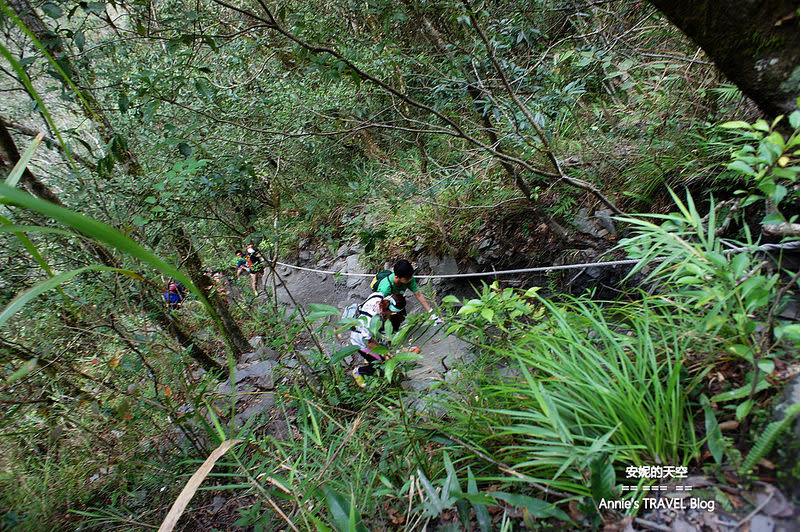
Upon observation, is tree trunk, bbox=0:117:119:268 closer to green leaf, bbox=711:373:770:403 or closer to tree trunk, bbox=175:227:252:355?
tree trunk, bbox=175:227:252:355

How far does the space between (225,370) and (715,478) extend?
4577mm

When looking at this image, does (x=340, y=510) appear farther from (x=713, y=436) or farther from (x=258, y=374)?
(x=258, y=374)

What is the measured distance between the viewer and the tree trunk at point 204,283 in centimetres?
380

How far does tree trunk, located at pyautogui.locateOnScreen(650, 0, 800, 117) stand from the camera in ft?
4.37

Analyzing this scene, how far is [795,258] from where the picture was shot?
1679mm

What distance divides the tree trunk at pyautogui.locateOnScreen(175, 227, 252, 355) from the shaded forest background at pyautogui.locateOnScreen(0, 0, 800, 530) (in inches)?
2.7

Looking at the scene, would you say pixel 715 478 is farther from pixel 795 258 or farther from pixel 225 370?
pixel 225 370

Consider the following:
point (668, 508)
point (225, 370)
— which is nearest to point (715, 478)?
point (668, 508)

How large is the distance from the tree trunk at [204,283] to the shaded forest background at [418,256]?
0.22ft

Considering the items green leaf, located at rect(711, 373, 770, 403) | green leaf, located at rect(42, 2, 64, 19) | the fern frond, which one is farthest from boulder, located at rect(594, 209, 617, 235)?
green leaf, located at rect(42, 2, 64, 19)

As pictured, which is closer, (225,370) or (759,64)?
(759,64)

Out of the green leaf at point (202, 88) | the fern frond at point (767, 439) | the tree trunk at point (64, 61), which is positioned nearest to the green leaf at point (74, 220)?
the tree trunk at point (64, 61)

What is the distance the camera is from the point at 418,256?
18.3 feet

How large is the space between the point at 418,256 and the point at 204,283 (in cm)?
292
